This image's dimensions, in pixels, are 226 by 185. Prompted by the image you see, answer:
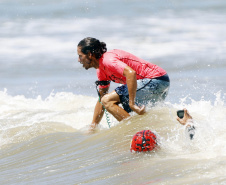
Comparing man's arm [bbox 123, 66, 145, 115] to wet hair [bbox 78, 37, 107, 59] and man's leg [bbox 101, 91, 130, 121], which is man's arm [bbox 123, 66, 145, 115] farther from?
wet hair [bbox 78, 37, 107, 59]

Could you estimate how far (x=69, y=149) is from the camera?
7.15 metres

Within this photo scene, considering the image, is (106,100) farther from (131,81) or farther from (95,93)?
(95,93)

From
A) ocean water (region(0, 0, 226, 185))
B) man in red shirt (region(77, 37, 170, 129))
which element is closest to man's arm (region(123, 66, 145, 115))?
man in red shirt (region(77, 37, 170, 129))

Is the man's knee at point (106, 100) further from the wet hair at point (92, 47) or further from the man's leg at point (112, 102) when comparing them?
the wet hair at point (92, 47)

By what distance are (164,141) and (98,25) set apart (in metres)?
18.7

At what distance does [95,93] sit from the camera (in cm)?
1386

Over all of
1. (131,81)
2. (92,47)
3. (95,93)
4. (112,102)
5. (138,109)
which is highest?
(92,47)

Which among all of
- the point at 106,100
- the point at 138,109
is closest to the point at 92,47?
the point at 106,100

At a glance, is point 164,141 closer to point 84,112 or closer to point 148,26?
point 84,112

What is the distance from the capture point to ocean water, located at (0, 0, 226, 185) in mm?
5766

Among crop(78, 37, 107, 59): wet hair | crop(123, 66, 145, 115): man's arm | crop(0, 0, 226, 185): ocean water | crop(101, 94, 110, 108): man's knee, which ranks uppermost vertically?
crop(78, 37, 107, 59): wet hair

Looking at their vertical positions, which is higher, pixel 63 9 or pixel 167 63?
pixel 63 9

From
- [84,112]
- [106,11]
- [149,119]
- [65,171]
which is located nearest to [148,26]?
[106,11]

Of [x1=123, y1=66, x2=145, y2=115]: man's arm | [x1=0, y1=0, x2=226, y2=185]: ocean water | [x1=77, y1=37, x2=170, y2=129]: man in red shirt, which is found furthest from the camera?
[x1=77, y1=37, x2=170, y2=129]: man in red shirt
